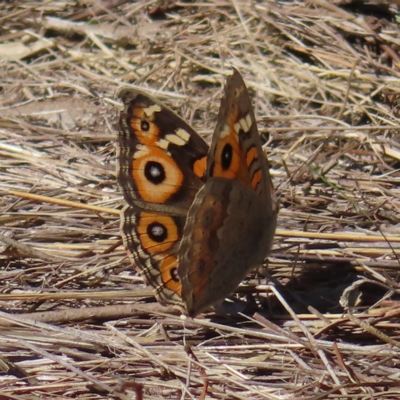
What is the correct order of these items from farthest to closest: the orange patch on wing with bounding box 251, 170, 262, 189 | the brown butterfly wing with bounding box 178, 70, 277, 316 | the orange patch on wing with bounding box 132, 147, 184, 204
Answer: the orange patch on wing with bounding box 132, 147, 184, 204
the orange patch on wing with bounding box 251, 170, 262, 189
the brown butterfly wing with bounding box 178, 70, 277, 316

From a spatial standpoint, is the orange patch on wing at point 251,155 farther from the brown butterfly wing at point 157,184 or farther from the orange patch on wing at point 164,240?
the orange patch on wing at point 164,240

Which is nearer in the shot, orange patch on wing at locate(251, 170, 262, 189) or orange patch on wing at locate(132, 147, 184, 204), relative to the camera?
orange patch on wing at locate(251, 170, 262, 189)

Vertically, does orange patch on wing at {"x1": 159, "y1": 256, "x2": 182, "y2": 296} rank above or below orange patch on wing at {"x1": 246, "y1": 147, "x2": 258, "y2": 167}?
below

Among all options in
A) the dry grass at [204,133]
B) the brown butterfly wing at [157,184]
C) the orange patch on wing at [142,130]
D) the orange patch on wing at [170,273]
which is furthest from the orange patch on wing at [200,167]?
the dry grass at [204,133]

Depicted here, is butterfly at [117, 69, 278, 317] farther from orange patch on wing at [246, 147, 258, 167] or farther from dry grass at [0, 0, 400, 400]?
dry grass at [0, 0, 400, 400]

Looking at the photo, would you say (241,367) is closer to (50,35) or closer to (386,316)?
(386,316)

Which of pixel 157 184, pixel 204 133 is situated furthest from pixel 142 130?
pixel 204 133

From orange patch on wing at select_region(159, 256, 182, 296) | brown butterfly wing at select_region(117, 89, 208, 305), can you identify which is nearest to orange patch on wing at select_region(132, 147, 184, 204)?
brown butterfly wing at select_region(117, 89, 208, 305)
